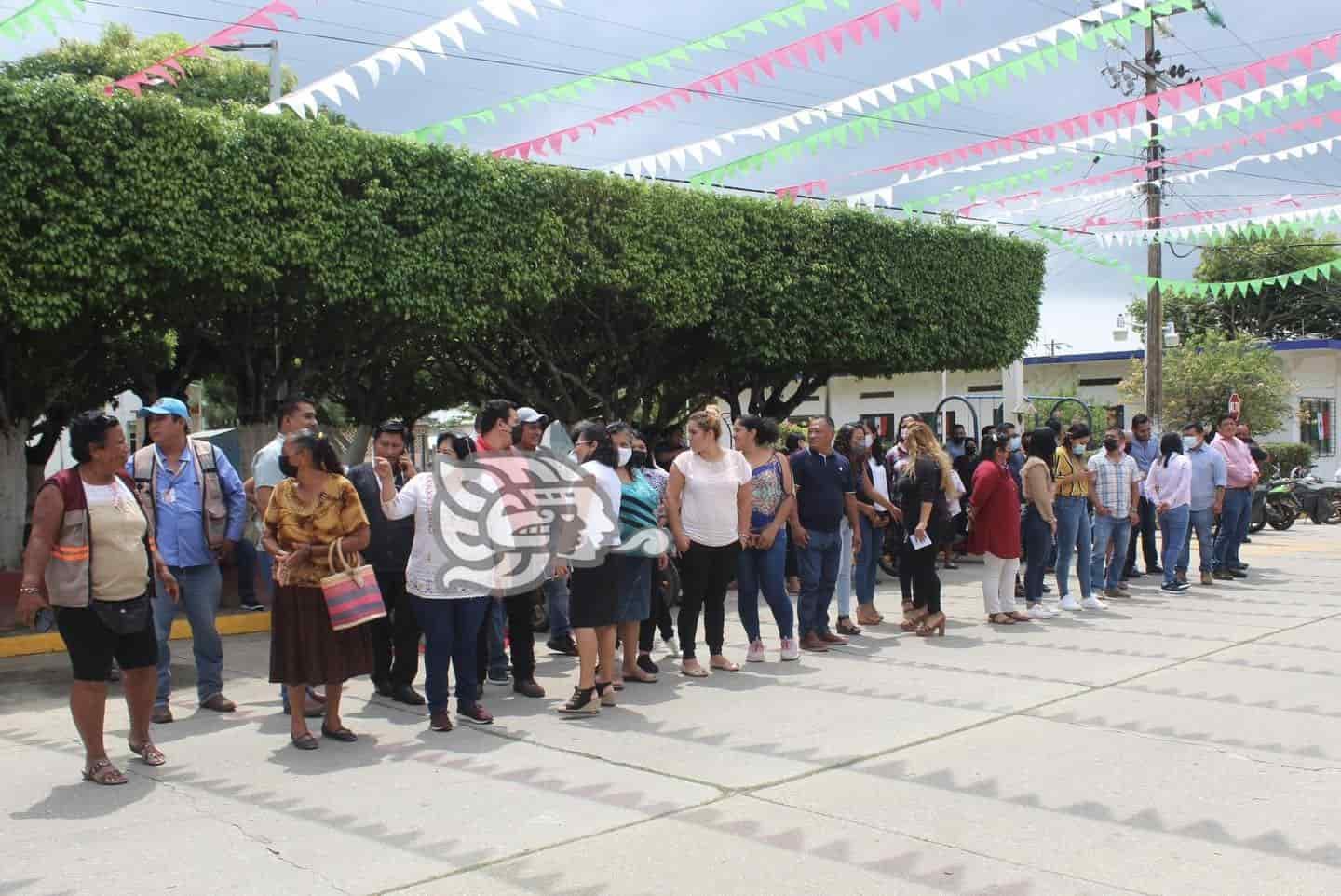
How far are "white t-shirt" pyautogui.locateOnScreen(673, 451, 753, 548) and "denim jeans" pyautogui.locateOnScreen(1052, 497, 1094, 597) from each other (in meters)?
4.16

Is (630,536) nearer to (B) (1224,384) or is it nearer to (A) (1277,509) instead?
(A) (1277,509)

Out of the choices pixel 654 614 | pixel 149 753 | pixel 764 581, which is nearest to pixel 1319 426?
pixel 764 581

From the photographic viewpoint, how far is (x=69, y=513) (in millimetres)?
5367

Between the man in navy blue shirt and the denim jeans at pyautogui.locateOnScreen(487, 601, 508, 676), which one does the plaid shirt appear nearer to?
the man in navy blue shirt

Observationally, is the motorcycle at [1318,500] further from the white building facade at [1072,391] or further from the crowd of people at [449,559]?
the crowd of people at [449,559]

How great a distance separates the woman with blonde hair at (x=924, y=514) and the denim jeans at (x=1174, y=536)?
381 cm

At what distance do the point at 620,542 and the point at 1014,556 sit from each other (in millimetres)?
4274

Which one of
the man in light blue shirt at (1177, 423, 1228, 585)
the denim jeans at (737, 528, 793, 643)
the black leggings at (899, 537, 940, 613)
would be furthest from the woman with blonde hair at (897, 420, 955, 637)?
the man in light blue shirt at (1177, 423, 1228, 585)

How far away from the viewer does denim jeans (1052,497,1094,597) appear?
1078cm

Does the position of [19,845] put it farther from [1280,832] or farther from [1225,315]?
[1225,315]

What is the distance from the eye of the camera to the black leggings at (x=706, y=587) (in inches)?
304

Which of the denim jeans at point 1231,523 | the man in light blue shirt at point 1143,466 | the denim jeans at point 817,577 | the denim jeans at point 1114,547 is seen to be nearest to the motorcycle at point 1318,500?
the denim jeans at point 1231,523

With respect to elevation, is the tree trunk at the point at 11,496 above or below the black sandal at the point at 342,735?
above

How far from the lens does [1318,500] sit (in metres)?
21.2
